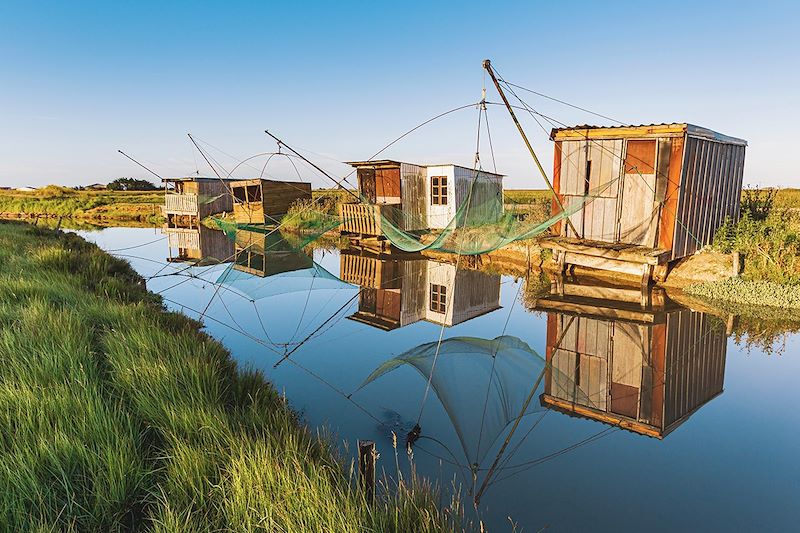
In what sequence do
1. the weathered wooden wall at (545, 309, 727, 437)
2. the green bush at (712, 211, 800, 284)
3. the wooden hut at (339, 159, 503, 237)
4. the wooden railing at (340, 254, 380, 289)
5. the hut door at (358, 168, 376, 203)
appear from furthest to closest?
the hut door at (358, 168, 376, 203) → the wooden hut at (339, 159, 503, 237) → the wooden railing at (340, 254, 380, 289) → the green bush at (712, 211, 800, 284) → the weathered wooden wall at (545, 309, 727, 437)

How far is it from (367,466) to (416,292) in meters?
9.03

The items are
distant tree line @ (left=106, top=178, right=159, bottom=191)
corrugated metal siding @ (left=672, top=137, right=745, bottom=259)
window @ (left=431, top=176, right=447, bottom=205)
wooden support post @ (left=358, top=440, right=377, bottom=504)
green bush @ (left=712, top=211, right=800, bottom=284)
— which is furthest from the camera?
distant tree line @ (left=106, top=178, right=159, bottom=191)

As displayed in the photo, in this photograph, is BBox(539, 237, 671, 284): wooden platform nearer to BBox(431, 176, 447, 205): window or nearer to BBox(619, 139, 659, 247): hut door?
BBox(619, 139, 659, 247): hut door

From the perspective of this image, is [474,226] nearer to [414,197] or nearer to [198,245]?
[414,197]

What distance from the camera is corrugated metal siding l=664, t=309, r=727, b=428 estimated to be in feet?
18.5

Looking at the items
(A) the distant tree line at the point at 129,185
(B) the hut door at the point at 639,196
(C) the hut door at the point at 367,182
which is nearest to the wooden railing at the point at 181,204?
(C) the hut door at the point at 367,182

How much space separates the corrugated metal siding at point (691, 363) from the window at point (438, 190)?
1145 centimetres

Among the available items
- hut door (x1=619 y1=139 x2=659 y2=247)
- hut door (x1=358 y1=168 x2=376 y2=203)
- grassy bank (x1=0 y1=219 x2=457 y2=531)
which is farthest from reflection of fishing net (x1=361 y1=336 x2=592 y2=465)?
hut door (x1=358 y1=168 x2=376 y2=203)

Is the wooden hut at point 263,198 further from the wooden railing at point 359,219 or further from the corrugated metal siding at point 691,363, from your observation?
the corrugated metal siding at point 691,363

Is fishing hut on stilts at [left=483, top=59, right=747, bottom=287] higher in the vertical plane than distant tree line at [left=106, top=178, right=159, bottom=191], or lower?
lower

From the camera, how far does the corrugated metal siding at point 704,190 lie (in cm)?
1063

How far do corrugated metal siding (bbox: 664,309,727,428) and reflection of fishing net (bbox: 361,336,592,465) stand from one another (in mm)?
1639

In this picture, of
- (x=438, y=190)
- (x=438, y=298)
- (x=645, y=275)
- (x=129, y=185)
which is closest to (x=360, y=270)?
(x=438, y=298)

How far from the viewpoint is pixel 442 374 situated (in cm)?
550
